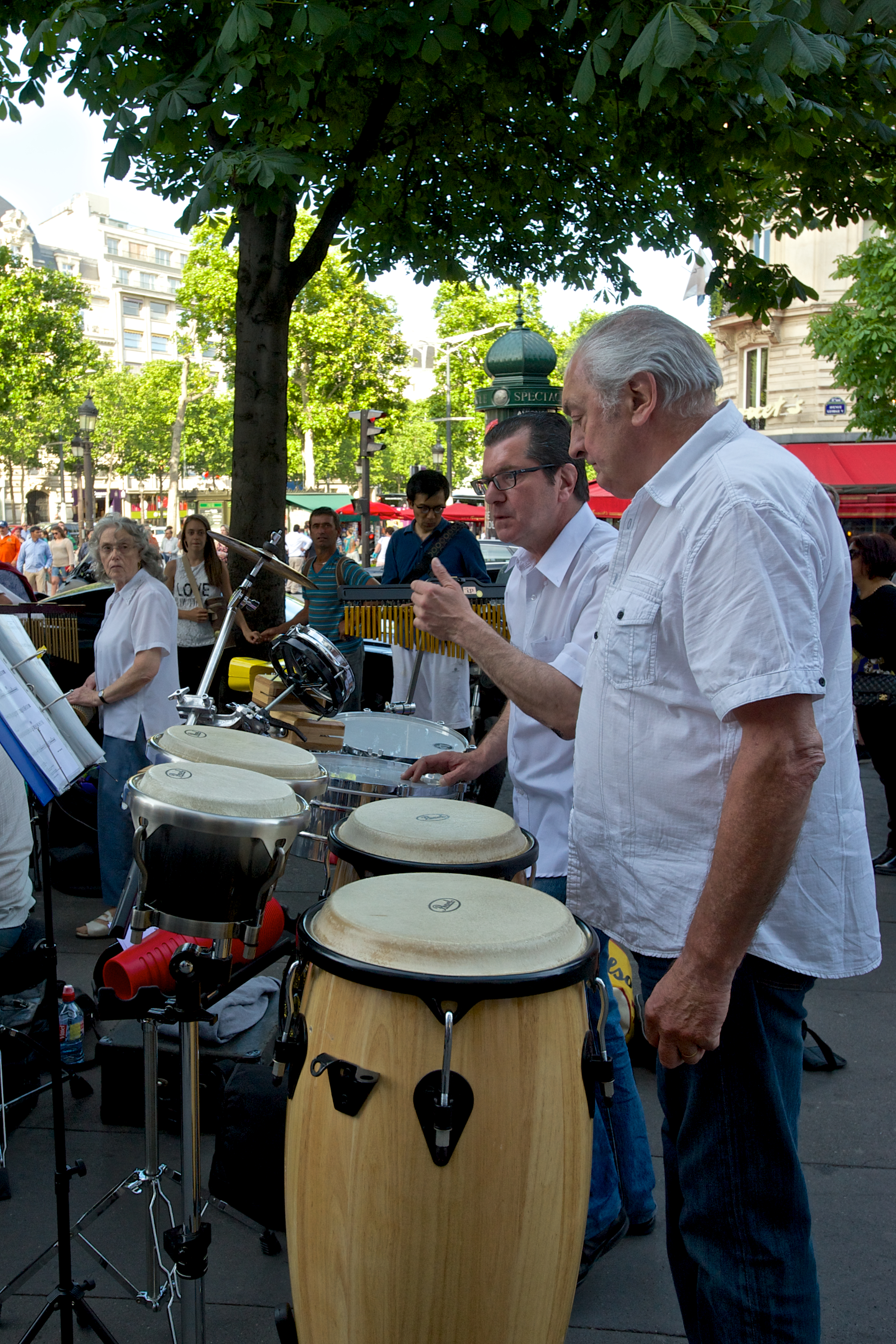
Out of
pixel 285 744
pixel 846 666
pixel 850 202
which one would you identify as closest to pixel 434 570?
pixel 285 744

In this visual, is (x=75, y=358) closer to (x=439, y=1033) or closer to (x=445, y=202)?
(x=445, y=202)

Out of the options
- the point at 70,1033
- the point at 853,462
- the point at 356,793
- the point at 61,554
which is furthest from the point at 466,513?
the point at 356,793

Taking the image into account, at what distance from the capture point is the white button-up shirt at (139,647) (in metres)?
4.79

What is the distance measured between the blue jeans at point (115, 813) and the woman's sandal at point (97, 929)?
4.4 inches

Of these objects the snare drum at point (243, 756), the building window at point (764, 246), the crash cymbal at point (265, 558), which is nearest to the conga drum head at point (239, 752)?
the snare drum at point (243, 756)

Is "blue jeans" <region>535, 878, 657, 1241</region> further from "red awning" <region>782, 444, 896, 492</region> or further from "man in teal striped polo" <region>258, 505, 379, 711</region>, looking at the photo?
"red awning" <region>782, 444, 896, 492</region>

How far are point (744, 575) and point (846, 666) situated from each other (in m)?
0.36

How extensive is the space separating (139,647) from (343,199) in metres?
4.12

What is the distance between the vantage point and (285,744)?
2.83m

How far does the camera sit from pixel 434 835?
7.34 feet

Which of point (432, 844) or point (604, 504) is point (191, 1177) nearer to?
point (432, 844)

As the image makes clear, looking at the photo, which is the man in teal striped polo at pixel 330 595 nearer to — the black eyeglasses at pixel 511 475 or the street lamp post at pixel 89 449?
the black eyeglasses at pixel 511 475

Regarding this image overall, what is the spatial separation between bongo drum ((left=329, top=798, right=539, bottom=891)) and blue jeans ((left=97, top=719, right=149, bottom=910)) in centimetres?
264

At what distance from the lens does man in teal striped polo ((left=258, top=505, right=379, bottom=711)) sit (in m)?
7.47
